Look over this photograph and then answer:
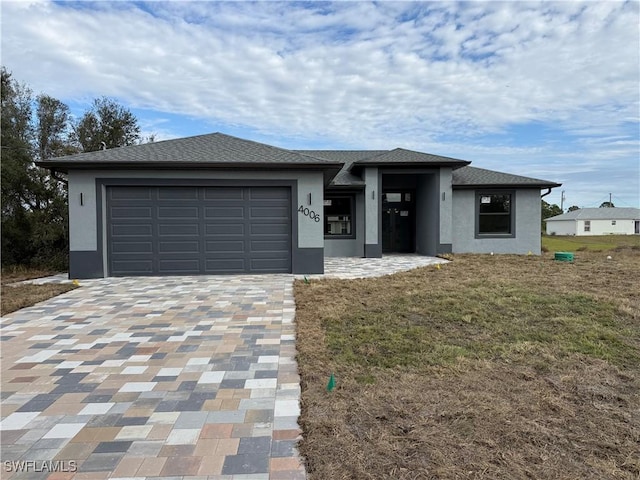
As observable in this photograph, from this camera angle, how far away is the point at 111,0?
29.2 feet

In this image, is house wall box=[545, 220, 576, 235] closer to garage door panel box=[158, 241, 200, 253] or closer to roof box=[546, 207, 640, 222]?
roof box=[546, 207, 640, 222]

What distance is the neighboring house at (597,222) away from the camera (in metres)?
53.0

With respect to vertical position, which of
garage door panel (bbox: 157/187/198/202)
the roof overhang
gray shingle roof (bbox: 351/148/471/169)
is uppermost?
→ gray shingle roof (bbox: 351/148/471/169)

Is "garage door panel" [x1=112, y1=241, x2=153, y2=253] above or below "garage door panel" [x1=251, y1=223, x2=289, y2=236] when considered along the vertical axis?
below

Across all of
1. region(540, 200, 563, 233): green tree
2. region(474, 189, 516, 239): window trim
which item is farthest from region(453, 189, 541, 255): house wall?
region(540, 200, 563, 233): green tree

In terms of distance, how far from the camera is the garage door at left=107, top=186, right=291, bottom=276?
998 centimetres

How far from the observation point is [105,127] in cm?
1931

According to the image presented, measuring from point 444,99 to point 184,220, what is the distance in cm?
1192

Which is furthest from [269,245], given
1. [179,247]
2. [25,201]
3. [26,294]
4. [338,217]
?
[25,201]

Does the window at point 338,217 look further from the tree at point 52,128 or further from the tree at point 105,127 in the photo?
the tree at point 105,127

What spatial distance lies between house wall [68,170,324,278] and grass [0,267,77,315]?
1.11 meters

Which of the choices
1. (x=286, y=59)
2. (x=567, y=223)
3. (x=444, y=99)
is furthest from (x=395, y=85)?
(x=567, y=223)

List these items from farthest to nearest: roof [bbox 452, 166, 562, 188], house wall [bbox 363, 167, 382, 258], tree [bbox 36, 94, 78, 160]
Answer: tree [bbox 36, 94, 78, 160], roof [bbox 452, 166, 562, 188], house wall [bbox 363, 167, 382, 258]

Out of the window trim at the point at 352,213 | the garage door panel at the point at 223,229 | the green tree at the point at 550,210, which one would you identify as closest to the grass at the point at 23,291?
the garage door panel at the point at 223,229
